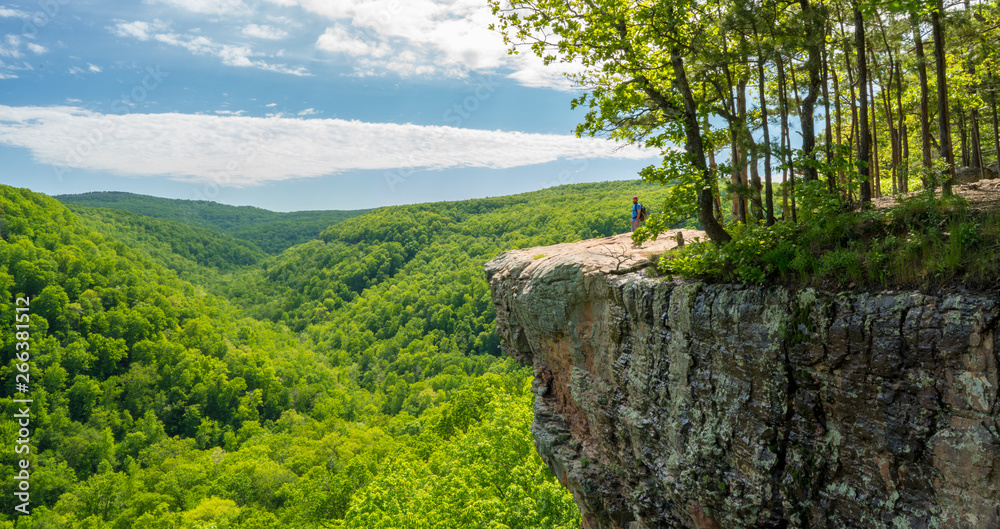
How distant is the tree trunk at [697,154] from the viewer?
9.66 metres

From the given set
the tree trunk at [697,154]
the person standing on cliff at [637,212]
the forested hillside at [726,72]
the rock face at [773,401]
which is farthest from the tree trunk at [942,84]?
the person standing on cliff at [637,212]

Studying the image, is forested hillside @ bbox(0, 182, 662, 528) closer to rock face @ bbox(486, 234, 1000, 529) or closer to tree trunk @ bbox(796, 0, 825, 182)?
rock face @ bbox(486, 234, 1000, 529)

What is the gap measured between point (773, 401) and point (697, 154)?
4.99 metres

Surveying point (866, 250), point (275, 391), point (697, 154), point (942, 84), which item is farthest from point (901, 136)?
point (275, 391)

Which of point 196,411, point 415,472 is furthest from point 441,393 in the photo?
point 415,472

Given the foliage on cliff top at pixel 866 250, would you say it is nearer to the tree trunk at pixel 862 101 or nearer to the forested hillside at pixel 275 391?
the tree trunk at pixel 862 101

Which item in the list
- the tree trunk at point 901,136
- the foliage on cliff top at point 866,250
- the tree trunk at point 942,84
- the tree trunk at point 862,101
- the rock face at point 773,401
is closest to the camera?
the rock face at point 773,401

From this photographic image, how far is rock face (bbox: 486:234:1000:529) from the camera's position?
5.54m

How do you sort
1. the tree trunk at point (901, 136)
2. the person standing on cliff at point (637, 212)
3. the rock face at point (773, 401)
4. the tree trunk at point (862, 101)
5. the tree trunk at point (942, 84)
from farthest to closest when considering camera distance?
1. the person standing on cliff at point (637, 212)
2. the tree trunk at point (901, 136)
3. the tree trunk at point (942, 84)
4. the tree trunk at point (862, 101)
5. the rock face at point (773, 401)

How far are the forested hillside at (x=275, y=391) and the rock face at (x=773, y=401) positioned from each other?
5164 mm

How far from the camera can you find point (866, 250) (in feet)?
23.1

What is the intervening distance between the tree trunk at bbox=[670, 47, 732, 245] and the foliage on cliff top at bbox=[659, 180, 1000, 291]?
497 millimetres

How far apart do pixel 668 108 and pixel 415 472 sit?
25.4 meters

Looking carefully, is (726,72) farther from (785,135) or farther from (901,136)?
(901,136)
